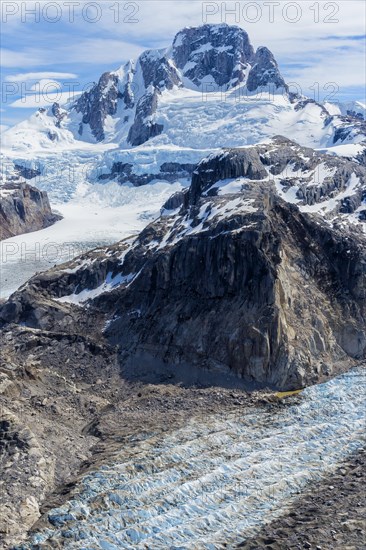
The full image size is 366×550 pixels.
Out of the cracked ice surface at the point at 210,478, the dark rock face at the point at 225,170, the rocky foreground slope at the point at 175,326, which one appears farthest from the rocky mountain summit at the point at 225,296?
the dark rock face at the point at 225,170

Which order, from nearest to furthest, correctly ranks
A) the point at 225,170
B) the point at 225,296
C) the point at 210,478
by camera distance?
the point at 210,478 → the point at 225,296 → the point at 225,170

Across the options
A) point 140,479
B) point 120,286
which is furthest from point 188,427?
point 120,286

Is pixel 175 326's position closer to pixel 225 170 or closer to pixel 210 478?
pixel 210 478

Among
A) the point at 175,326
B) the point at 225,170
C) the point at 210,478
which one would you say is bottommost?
the point at 210,478

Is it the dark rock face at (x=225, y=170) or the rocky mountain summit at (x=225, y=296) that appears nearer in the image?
the rocky mountain summit at (x=225, y=296)

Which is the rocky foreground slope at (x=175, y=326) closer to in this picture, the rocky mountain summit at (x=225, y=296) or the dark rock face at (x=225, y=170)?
the rocky mountain summit at (x=225, y=296)

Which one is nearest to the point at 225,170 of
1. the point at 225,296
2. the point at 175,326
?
the point at 225,296

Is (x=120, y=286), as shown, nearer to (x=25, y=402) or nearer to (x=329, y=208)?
(x=25, y=402)
